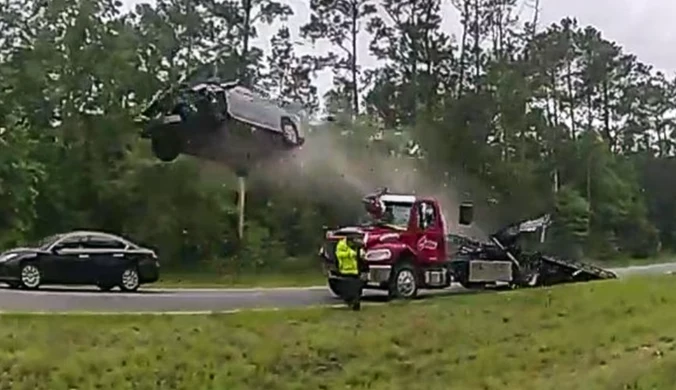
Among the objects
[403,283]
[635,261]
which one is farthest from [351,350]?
[635,261]

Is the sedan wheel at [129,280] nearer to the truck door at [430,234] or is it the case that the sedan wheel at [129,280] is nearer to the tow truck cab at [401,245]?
the tow truck cab at [401,245]

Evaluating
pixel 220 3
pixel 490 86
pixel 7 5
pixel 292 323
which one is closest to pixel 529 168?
pixel 490 86

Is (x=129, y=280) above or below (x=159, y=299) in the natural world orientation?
above

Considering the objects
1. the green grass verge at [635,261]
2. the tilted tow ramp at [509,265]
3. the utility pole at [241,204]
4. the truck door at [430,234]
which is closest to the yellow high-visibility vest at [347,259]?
the truck door at [430,234]

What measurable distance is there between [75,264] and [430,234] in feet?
22.5

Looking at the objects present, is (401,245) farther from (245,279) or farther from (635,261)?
(635,261)

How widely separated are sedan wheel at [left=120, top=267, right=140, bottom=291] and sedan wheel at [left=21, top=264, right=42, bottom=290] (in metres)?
1.59

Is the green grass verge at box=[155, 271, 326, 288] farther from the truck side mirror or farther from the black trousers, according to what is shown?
the black trousers

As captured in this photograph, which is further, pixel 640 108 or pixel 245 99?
pixel 640 108

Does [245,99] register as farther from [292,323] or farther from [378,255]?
[292,323]

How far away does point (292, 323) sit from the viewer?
49.4 feet

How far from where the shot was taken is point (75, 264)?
65.2 ft

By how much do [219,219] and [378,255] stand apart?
52.4 feet

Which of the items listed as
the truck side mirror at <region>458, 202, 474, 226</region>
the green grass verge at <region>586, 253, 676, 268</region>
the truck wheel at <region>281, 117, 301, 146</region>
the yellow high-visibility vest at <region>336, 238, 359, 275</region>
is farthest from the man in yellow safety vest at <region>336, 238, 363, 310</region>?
the green grass verge at <region>586, 253, 676, 268</region>
